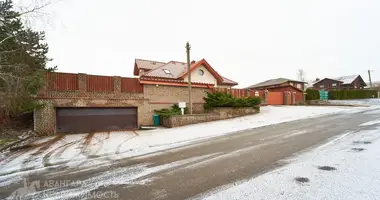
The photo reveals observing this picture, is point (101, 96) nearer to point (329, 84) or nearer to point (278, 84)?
point (278, 84)

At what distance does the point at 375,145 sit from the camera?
582 centimetres

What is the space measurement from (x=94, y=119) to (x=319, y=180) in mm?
12108

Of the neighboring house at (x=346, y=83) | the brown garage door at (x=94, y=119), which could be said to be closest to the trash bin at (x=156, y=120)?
the brown garage door at (x=94, y=119)

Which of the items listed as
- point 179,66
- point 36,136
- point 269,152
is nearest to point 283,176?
point 269,152

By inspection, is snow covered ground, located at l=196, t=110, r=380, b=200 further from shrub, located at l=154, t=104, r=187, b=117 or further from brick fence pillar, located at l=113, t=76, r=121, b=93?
brick fence pillar, located at l=113, t=76, r=121, b=93

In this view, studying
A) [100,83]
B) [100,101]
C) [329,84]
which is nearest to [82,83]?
[100,83]

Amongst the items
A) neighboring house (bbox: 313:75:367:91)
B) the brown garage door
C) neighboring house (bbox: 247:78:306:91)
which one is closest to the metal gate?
neighboring house (bbox: 247:78:306:91)

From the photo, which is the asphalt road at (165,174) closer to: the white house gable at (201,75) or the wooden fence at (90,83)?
the wooden fence at (90,83)

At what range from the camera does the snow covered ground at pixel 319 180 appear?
3.18 metres

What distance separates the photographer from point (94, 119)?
40.4 ft

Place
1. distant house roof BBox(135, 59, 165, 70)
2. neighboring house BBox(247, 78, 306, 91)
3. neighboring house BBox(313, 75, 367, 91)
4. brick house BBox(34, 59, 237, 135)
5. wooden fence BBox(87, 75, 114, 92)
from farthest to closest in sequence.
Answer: neighboring house BBox(313, 75, 367, 91) → neighboring house BBox(247, 78, 306, 91) → distant house roof BBox(135, 59, 165, 70) → wooden fence BBox(87, 75, 114, 92) → brick house BBox(34, 59, 237, 135)

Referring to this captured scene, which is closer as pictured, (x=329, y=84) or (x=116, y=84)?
(x=116, y=84)

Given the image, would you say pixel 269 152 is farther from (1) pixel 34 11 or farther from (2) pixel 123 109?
(2) pixel 123 109

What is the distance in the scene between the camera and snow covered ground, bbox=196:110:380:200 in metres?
3.18
